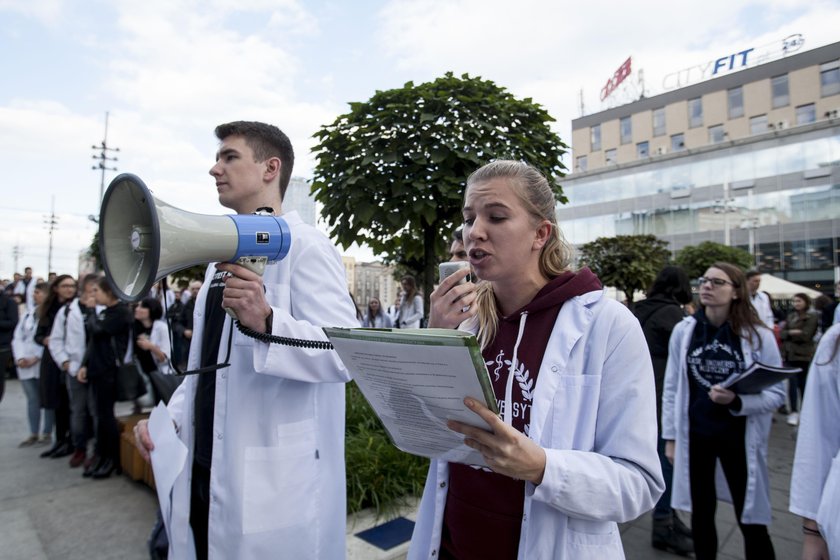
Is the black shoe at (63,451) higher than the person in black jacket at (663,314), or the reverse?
the person in black jacket at (663,314)

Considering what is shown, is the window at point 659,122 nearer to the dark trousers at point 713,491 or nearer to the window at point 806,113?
the window at point 806,113

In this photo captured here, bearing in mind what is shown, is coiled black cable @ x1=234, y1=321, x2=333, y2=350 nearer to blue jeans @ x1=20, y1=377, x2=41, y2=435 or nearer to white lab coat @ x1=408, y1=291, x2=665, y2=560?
white lab coat @ x1=408, y1=291, x2=665, y2=560

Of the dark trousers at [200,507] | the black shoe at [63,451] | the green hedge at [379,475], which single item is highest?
the dark trousers at [200,507]

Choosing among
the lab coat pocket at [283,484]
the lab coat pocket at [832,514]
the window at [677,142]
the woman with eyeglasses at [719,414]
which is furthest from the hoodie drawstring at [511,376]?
the window at [677,142]

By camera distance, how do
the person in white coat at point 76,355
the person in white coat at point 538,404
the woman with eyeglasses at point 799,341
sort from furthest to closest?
the woman with eyeglasses at point 799,341
the person in white coat at point 76,355
the person in white coat at point 538,404

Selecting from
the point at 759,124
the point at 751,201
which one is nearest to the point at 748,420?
the point at 751,201

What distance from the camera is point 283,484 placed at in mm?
1767

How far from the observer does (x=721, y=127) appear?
40.7 metres

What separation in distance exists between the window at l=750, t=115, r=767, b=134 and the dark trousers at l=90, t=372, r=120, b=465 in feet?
150

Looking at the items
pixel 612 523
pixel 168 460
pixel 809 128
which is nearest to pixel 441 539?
pixel 612 523

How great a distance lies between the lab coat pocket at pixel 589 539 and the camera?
133cm

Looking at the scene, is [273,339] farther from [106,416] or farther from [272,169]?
[106,416]

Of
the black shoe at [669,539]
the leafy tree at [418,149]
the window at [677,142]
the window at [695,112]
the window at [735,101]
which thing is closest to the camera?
the black shoe at [669,539]

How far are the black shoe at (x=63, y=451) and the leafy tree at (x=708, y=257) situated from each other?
1042 inches
